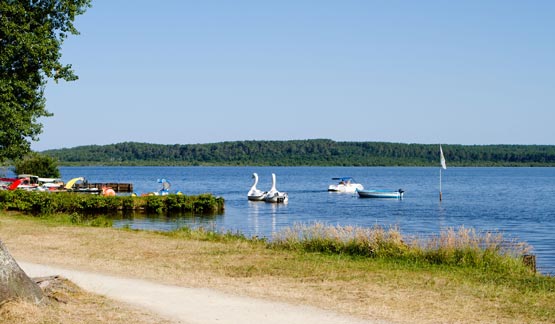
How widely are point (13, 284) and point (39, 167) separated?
8072cm

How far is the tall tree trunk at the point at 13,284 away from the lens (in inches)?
441

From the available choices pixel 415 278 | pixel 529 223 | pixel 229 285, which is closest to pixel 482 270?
pixel 415 278

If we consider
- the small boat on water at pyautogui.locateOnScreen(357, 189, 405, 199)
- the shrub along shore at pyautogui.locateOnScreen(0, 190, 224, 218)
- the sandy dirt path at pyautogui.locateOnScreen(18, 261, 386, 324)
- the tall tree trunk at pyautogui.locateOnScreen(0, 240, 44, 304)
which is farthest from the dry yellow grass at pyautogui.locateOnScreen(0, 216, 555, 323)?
the small boat on water at pyautogui.locateOnScreen(357, 189, 405, 199)

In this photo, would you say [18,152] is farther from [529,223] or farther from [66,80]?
[529,223]

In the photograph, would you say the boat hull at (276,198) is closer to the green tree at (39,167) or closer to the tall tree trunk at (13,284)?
the green tree at (39,167)

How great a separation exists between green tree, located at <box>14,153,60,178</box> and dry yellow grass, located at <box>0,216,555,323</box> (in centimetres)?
6610

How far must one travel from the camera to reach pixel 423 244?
67.8ft

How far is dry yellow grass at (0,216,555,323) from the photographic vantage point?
12281 mm

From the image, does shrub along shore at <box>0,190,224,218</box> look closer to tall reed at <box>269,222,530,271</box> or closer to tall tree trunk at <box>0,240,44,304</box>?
tall reed at <box>269,222,530,271</box>

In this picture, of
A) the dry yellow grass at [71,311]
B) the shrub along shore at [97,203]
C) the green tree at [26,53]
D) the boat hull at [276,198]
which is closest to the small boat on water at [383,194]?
the boat hull at [276,198]

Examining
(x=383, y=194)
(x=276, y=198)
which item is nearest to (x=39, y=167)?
(x=276, y=198)

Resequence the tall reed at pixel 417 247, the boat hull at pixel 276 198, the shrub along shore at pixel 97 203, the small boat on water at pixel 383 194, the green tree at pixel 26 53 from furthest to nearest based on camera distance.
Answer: the small boat on water at pixel 383 194 → the boat hull at pixel 276 198 → the shrub along shore at pixel 97 203 → the green tree at pixel 26 53 → the tall reed at pixel 417 247

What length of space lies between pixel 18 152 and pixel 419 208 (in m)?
44.8

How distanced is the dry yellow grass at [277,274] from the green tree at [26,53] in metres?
5.90
